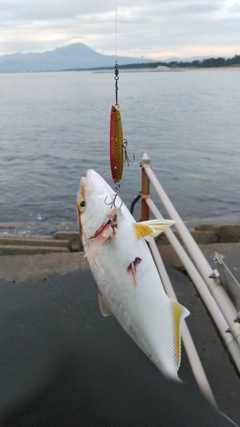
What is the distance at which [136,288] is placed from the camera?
6.00 ft

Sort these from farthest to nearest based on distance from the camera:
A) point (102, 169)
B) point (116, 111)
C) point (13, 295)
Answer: point (102, 169) → point (13, 295) → point (116, 111)

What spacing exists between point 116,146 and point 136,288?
119 cm

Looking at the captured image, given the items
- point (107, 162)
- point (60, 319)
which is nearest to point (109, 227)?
point (60, 319)

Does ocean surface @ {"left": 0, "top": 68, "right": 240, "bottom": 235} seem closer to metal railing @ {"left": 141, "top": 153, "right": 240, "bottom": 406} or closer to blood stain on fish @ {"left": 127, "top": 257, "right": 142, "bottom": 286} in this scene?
metal railing @ {"left": 141, "top": 153, "right": 240, "bottom": 406}

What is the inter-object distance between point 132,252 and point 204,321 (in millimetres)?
2806

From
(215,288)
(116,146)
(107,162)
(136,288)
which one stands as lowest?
(107,162)

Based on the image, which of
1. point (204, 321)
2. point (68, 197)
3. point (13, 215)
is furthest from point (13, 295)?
point (68, 197)

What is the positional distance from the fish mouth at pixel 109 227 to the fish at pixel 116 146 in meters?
0.75

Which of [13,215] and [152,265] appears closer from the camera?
[152,265]

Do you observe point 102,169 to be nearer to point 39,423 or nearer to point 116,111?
point 116,111

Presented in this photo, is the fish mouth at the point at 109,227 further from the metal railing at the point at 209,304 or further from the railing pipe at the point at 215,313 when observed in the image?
the railing pipe at the point at 215,313

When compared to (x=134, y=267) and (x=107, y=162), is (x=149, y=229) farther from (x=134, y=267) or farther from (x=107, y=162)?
(x=107, y=162)

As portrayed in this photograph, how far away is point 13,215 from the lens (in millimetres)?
13352

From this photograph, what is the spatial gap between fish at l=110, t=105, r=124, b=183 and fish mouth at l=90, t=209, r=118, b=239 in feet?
2.45
